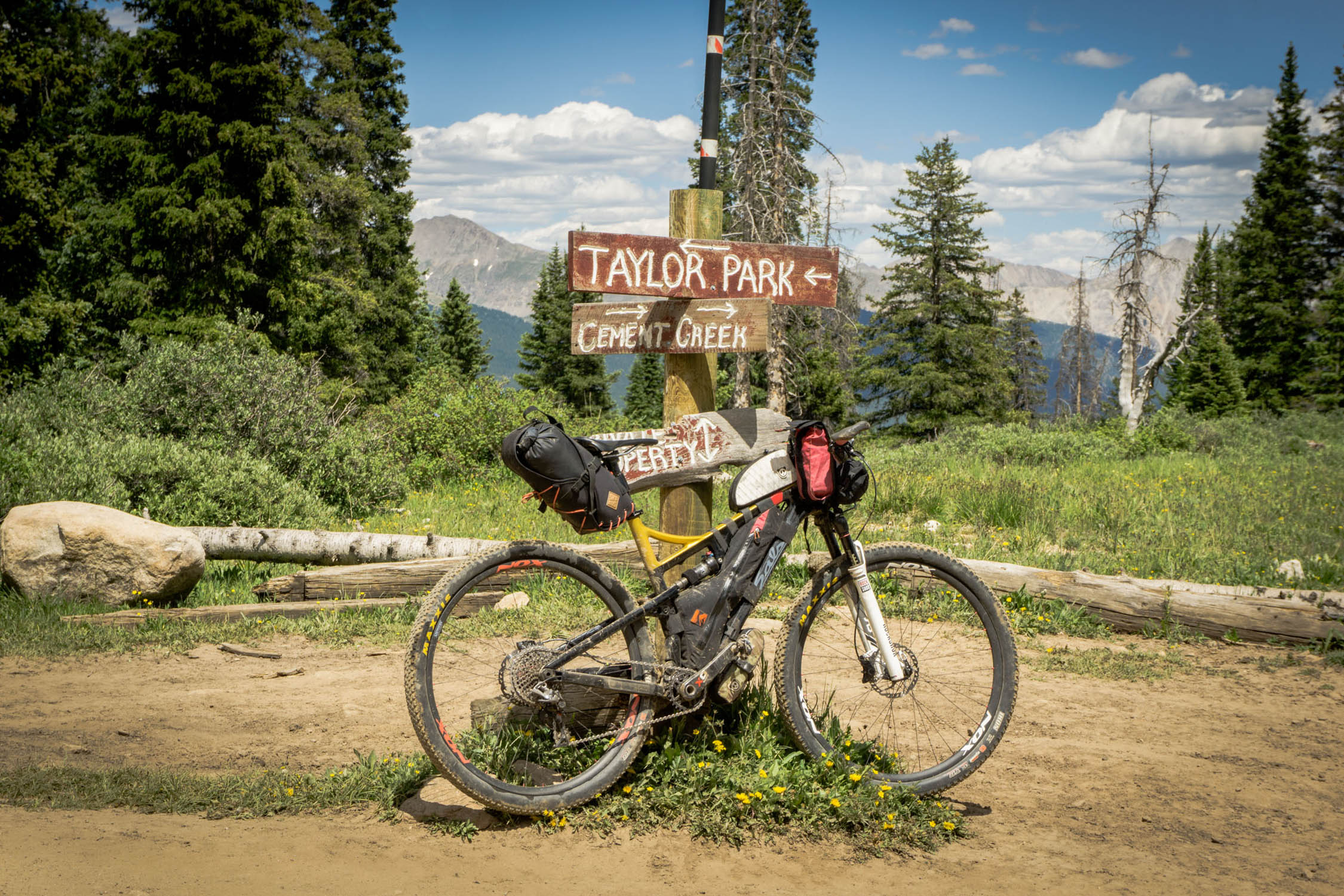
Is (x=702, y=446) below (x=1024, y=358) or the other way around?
below

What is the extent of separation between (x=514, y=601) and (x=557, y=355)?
42.8 metres

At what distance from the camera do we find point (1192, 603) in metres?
6.86

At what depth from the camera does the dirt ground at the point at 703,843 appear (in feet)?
10.6

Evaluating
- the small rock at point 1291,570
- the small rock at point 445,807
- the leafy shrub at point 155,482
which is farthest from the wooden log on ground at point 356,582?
the small rock at point 1291,570

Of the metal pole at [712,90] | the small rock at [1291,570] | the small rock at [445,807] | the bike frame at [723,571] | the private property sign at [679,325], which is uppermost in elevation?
the metal pole at [712,90]

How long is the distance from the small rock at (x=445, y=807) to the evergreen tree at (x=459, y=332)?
47.1m

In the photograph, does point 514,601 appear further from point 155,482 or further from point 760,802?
point 155,482

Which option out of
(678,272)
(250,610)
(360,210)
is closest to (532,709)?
(678,272)

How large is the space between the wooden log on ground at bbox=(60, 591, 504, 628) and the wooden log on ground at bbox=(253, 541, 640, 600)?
0.28ft

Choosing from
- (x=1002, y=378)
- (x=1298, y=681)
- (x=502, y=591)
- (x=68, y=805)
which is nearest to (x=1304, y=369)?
(x=1002, y=378)

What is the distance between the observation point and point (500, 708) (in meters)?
4.17

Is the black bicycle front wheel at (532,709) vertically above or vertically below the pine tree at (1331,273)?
below

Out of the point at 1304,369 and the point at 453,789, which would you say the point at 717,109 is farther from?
the point at 1304,369

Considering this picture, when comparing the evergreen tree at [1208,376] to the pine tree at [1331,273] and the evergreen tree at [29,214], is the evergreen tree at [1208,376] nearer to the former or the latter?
the pine tree at [1331,273]
